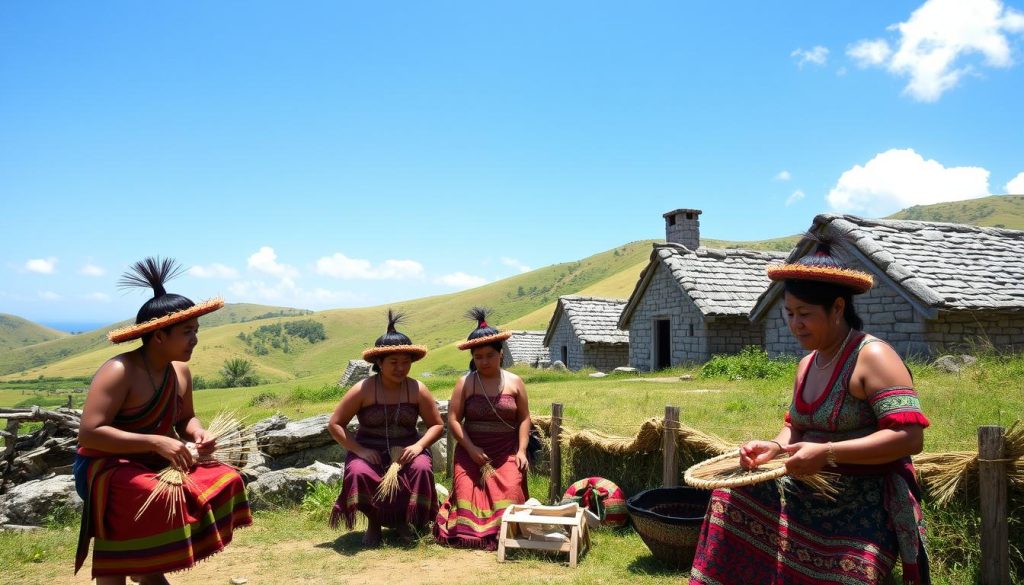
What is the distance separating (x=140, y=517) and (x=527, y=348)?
99.1 feet

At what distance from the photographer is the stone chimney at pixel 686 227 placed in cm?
2191

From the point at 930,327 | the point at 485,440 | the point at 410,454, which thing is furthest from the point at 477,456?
the point at 930,327

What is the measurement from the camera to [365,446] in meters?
5.89

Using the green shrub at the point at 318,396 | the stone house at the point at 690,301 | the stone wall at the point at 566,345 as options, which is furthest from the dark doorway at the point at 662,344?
the green shrub at the point at 318,396

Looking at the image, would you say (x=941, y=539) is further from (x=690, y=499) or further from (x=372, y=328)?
(x=372, y=328)

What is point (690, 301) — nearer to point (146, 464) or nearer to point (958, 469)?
point (958, 469)

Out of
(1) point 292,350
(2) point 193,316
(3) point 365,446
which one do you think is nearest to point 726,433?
(3) point 365,446

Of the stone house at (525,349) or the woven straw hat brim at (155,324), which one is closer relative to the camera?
the woven straw hat brim at (155,324)

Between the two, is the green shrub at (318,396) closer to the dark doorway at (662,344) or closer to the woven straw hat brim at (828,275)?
the dark doorway at (662,344)

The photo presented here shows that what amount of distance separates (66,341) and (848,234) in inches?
6439

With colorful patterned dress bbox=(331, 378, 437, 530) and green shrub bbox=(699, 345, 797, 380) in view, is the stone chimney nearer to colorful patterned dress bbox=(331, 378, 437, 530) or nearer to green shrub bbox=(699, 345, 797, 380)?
green shrub bbox=(699, 345, 797, 380)

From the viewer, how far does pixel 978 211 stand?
105 meters

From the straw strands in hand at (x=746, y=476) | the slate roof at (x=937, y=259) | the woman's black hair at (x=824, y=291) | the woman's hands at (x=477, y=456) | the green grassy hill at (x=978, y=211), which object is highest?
the green grassy hill at (x=978, y=211)

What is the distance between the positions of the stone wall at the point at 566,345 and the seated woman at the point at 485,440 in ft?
63.2
